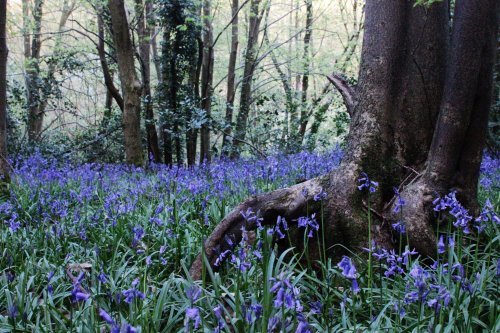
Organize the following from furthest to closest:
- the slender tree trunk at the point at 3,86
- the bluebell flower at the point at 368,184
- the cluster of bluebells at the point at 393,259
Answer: the slender tree trunk at the point at 3,86, the bluebell flower at the point at 368,184, the cluster of bluebells at the point at 393,259

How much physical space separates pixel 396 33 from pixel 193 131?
7872mm

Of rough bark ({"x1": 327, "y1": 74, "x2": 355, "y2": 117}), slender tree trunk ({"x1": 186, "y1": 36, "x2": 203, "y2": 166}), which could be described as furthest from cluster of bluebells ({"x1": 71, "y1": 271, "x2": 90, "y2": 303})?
slender tree trunk ({"x1": 186, "y1": 36, "x2": 203, "y2": 166})

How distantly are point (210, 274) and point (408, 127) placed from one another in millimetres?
2115

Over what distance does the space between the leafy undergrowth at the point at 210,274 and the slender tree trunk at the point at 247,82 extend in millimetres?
6112

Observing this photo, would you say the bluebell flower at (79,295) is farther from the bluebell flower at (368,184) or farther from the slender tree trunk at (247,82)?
the slender tree trunk at (247,82)

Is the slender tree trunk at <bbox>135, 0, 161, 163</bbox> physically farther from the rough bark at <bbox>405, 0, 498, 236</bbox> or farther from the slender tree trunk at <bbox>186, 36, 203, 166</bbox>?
the rough bark at <bbox>405, 0, 498, 236</bbox>

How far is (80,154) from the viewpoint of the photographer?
47.8ft

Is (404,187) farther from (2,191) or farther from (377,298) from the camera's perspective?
(2,191)

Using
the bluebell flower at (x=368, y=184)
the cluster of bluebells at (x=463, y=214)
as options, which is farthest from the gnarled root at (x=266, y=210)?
the cluster of bluebells at (x=463, y=214)

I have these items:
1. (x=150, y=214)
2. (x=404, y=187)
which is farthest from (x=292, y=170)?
(x=404, y=187)

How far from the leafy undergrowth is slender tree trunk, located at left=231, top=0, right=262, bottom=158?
6.11 m

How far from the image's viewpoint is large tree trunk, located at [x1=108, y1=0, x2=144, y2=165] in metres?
8.87

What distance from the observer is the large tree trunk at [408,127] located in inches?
116

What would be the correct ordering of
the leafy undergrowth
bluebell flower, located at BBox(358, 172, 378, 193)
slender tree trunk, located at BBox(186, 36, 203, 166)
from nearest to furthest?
the leafy undergrowth
bluebell flower, located at BBox(358, 172, 378, 193)
slender tree trunk, located at BBox(186, 36, 203, 166)
